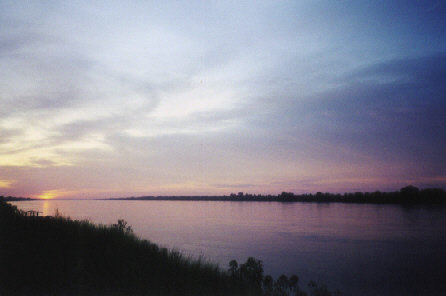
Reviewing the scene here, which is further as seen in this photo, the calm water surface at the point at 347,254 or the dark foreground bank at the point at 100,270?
the calm water surface at the point at 347,254

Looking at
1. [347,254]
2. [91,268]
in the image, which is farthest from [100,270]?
[347,254]

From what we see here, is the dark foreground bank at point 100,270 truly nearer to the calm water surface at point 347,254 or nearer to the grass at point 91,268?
the grass at point 91,268

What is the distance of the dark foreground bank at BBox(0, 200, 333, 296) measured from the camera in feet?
25.9

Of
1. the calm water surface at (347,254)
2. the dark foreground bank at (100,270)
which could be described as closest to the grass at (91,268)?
the dark foreground bank at (100,270)

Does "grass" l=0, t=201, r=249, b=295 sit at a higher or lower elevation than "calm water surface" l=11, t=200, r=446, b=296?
higher

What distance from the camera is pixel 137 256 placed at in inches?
454

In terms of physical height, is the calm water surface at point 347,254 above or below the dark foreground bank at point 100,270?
below

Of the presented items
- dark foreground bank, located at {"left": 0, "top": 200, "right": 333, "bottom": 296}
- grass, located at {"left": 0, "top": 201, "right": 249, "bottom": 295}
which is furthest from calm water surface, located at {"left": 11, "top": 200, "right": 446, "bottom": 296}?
grass, located at {"left": 0, "top": 201, "right": 249, "bottom": 295}

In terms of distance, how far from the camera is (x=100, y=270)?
9492mm

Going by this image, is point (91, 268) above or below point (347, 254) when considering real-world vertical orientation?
above

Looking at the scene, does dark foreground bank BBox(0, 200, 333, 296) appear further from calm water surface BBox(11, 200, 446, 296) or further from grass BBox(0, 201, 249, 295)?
calm water surface BBox(11, 200, 446, 296)

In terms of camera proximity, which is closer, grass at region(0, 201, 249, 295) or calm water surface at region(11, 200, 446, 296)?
grass at region(0, 201, 249, 295)

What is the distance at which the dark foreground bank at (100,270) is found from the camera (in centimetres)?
789

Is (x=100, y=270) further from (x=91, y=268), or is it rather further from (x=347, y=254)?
(x=347, y=254)
